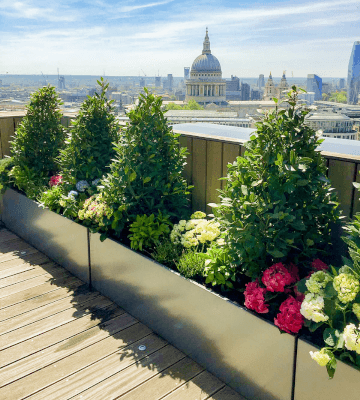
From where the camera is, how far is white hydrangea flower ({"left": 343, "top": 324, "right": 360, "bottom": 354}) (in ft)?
5.49

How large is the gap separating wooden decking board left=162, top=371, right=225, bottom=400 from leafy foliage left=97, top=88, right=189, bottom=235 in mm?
→ 1161

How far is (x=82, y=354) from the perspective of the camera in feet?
8.45

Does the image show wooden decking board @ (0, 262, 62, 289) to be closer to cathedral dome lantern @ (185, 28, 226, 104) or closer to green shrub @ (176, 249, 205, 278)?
green shrub @ (176, 249, 205, 278)

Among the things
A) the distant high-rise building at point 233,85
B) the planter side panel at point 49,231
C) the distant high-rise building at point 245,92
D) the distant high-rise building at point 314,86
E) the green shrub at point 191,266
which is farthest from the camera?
the distant high-rise building at point 233,85

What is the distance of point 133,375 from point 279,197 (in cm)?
125

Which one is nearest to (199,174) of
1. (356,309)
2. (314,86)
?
(356,309)

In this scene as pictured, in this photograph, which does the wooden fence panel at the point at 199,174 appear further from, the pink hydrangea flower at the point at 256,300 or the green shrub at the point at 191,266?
the pink hydrangea flower at the point at 256,300

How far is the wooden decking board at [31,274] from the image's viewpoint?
3.46 meters

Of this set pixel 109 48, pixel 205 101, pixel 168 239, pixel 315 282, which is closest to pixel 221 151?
pixel 168 239

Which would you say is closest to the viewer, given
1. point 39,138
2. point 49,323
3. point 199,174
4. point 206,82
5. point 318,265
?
point 318,265

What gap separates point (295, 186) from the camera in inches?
85.7

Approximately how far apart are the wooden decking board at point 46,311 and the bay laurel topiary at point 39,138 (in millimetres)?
1623

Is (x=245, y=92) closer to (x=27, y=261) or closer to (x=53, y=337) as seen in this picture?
(x=27, y=261)

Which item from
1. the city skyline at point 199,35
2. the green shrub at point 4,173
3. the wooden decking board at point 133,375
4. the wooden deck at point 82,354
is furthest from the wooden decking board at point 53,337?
the city skyline at point 199,35
